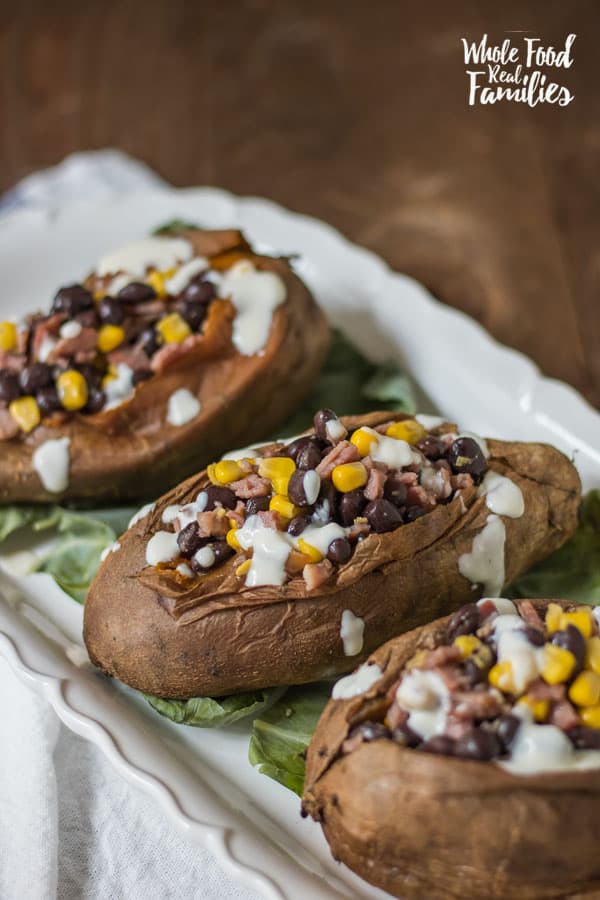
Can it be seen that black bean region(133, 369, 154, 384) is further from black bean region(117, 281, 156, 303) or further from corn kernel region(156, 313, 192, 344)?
black bean region(117, 281, 156, 303)

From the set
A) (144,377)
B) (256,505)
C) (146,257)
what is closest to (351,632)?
(256,505)

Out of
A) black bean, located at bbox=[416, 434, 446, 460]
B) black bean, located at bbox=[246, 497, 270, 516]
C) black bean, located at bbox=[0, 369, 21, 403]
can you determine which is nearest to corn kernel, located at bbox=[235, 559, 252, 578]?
black bean, located at bbox=[246, 497, 270, 516]

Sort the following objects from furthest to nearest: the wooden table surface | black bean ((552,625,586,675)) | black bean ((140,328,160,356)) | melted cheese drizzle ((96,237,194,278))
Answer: the wooden table surface → melted cheese drizzle ((96,237,194,278)) → black bean ((140,328,160,356)) → black bean ((552,625,586,675))

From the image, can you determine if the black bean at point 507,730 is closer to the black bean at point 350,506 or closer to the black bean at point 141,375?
the black bean at point 350,506

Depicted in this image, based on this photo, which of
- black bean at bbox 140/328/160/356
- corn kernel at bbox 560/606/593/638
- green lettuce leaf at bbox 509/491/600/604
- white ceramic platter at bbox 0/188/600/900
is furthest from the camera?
black bean at bbox 140/328/160/356

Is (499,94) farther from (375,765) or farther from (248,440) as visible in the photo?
(375,765)

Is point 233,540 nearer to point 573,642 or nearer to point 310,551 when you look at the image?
point 310,551

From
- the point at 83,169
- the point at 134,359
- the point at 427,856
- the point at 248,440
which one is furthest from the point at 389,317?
the point at 427,856
